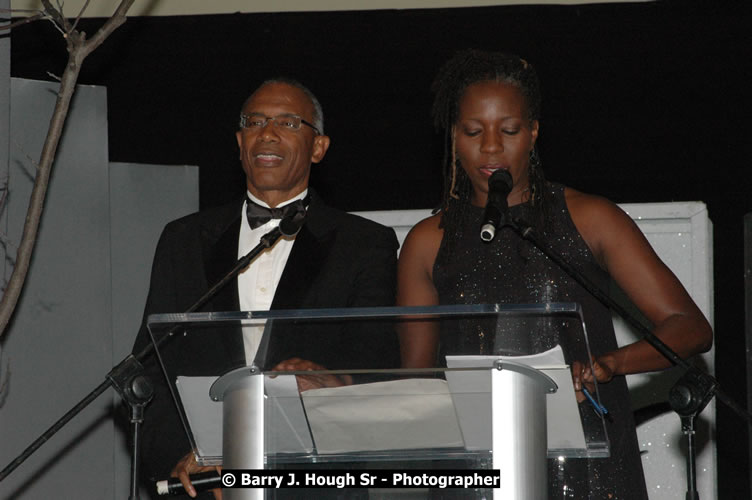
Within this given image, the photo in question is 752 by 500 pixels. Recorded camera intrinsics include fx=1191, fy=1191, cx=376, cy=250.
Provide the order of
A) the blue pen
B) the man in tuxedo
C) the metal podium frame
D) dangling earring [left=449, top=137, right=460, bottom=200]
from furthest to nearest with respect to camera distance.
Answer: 1. dangling earring [left=449, top=137, right=460, bottom=200]
2. the man in tuxedo
3. the blue pen
4. the metal podium frame

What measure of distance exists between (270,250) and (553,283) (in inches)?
29.4

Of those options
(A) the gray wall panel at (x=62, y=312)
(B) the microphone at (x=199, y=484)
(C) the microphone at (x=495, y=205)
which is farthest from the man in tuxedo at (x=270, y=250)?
(A) the gray wall panel at (x=62, y=312)

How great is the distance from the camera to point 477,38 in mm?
4582

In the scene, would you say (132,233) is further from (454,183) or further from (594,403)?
(594,403)

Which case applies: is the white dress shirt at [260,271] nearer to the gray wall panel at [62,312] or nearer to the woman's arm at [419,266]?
the woman's arm at [419,266]

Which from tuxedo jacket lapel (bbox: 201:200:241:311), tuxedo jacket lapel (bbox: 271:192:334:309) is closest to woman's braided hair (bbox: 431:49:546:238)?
tuxedo jacket lapel (bbox: 271:192:334:309)

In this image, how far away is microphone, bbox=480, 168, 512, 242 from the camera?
2262mm

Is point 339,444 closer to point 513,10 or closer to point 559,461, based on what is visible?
point 559,461

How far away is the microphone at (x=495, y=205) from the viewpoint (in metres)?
2.26

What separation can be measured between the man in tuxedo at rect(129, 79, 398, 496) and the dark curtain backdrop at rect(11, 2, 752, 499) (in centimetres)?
151

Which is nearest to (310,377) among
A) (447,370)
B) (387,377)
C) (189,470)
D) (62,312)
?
(387,377)

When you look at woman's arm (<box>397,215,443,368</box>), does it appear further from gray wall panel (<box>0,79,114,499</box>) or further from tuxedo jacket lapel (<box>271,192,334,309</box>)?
gray wall panel (<box>0,79,114,499</box>)

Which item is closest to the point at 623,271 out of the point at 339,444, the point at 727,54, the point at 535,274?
the point at 535,274

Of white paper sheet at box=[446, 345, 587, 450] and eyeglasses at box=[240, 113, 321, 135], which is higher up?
eyeglasses at box=[240, 113, 321, 135]
